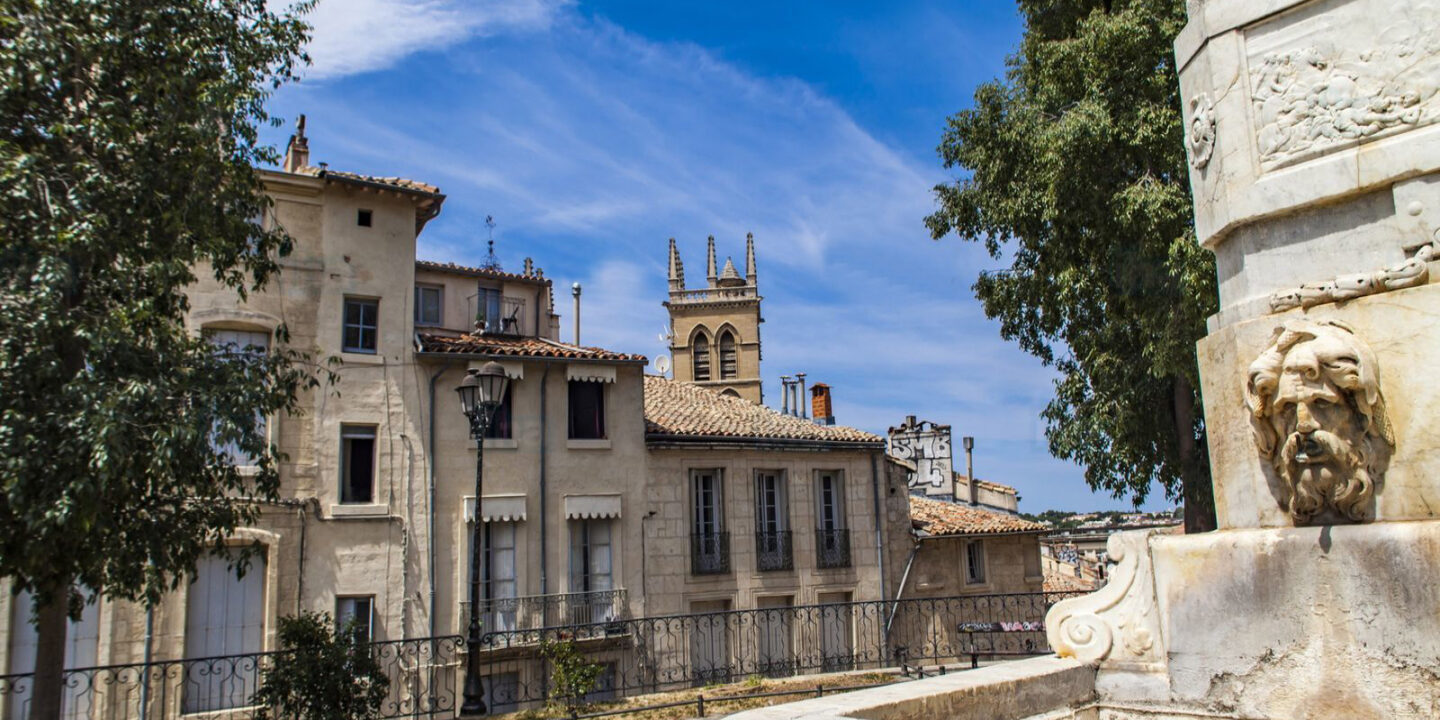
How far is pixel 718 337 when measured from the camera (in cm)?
7500

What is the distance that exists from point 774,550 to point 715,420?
369 cm

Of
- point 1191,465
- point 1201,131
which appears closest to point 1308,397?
point 1201,131

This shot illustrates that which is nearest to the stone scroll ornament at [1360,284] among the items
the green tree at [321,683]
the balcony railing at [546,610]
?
the green tree at [321,683]

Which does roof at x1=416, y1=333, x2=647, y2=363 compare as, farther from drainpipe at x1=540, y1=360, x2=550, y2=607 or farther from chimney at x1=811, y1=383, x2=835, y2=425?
chimney at x1=811, y1=383, x2=835, y2=425

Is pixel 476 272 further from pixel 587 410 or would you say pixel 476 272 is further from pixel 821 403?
pixel 821 403

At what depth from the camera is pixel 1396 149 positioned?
4293mm

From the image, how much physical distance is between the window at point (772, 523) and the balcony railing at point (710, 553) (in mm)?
911

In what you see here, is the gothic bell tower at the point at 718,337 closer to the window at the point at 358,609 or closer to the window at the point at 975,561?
the window at the point at 975,561

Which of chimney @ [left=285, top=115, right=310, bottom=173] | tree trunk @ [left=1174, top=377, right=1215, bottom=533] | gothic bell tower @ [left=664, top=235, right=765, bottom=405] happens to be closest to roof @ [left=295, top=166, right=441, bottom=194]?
chimney @ [left=285, top=115, right=310, bottom=173]

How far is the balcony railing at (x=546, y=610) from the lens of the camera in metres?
20.8

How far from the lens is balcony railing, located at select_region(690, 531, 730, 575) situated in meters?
24.1

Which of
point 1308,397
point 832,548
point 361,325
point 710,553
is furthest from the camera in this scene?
point 832,548

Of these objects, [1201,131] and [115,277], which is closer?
[1201,131]

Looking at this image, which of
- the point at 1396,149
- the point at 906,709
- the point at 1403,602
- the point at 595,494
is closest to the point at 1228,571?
the point at 1403,602
